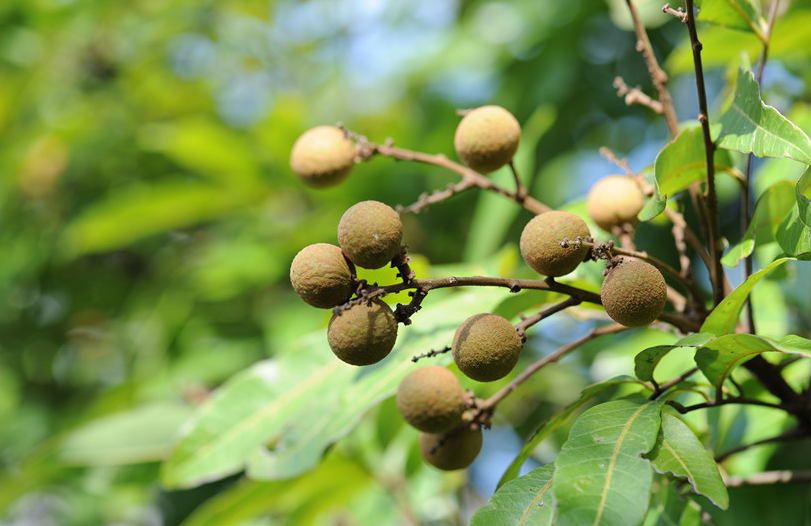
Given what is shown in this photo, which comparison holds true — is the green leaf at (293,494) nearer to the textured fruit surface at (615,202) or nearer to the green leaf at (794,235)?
the textured fruit surface at (615,202)

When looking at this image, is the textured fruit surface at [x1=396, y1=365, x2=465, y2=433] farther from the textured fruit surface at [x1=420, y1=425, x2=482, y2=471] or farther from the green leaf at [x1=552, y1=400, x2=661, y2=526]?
the green leaf at [x1=552, y1=400, x2=661, y2=526]

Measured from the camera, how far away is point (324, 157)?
4.19ft

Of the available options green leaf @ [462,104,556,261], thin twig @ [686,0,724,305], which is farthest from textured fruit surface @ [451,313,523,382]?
green leaf @ [462,104,556,261]

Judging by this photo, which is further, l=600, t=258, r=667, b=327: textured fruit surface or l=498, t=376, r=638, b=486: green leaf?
l=498, t=376, r=638, b=486: green leaf

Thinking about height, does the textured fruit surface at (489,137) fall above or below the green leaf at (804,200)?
below

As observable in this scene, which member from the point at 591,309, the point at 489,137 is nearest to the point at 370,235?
the point at 489,137

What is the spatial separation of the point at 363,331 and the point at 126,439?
57.9 inches

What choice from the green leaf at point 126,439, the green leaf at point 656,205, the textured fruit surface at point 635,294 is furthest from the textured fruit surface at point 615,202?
the green leaf at point 126,439

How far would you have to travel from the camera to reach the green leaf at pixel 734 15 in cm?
110

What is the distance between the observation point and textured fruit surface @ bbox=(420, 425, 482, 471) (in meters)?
1.10

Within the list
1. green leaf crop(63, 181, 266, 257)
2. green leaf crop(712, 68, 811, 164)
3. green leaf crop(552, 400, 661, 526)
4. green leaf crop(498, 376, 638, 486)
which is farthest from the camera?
green leaf crop(63, 181, 266, 257)

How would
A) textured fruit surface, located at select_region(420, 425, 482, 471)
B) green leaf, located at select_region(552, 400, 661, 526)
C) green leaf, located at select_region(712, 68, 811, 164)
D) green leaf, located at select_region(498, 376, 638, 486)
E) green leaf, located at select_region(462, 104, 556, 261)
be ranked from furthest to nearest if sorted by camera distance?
green leaf, located at select_region(462, 104, 556, 261), textured fruit surface, located at select_region(420, 425, 482, 471), green leaf, located at select_region(498, 376, 638, 486), green leaf, located at select_region(712, 68, 811, 164), green leaf, located at select_region(552, 400, 661, 526)

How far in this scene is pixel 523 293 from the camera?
3.75 feet

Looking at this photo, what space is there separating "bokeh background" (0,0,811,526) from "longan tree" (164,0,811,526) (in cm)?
47
